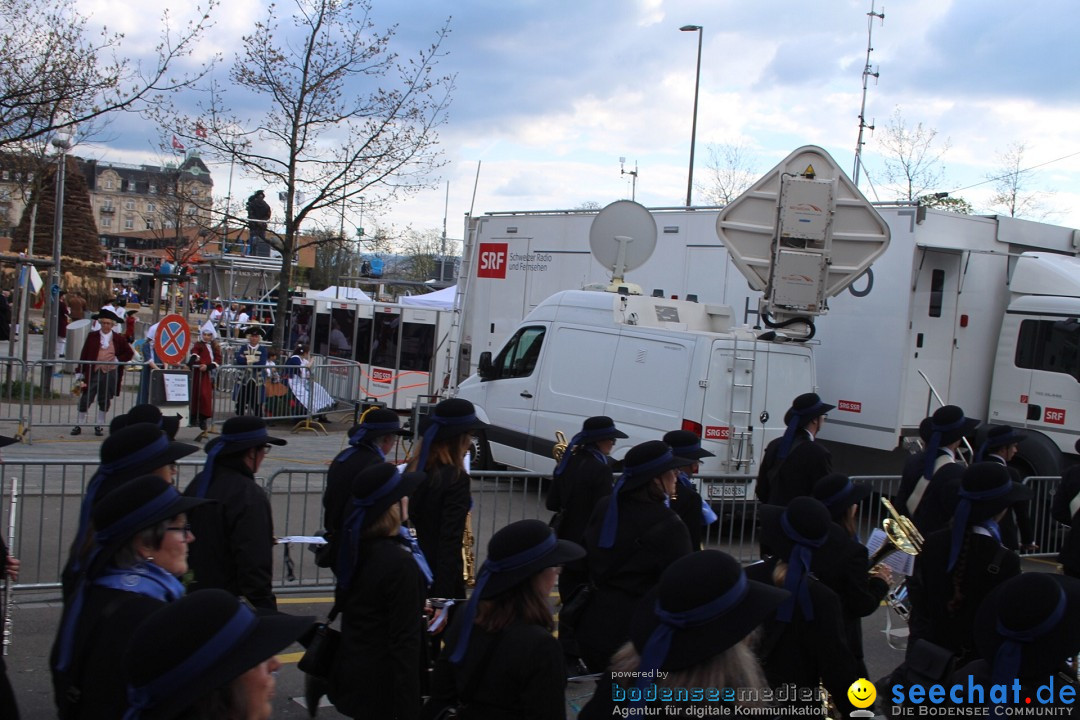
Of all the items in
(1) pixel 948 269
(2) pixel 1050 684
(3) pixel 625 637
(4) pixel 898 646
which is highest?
(1) pixel 948 269

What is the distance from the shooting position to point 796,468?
741cm

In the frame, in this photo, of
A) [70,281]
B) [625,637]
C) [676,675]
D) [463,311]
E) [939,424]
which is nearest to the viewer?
[676,675]

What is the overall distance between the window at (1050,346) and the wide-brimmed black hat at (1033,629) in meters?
9.20

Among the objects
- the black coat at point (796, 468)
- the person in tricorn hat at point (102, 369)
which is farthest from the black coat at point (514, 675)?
the person in tricorn hat at point (102, 369)

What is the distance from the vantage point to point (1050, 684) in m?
3.21

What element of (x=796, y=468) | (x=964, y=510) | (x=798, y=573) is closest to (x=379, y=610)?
(x=798, y=573)

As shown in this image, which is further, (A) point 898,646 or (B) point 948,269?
(B) point 948,269

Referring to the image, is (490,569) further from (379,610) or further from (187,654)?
(187,654)

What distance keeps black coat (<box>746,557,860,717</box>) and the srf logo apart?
41.8 feet

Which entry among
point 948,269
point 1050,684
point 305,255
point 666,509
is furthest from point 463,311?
point 305,255

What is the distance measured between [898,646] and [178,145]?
16.3 metres

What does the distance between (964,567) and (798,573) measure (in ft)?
4.19

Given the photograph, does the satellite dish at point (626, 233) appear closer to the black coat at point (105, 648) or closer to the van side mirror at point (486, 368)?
the van side mirror at point (486, 368)

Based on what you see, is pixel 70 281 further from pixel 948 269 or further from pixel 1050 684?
pixel 1050 684
